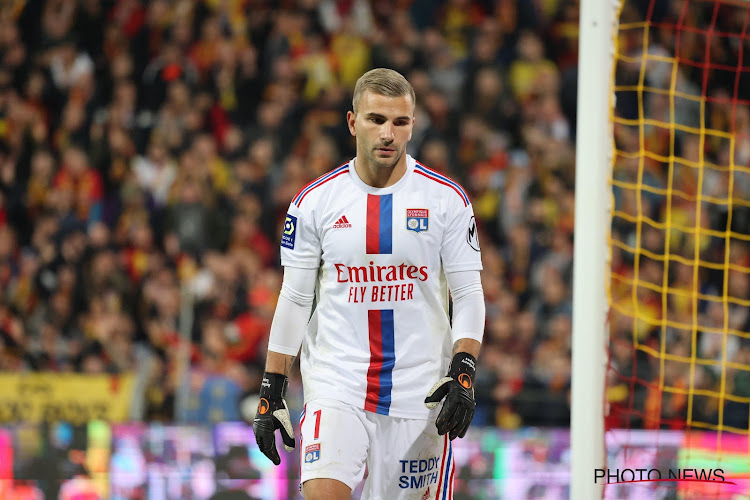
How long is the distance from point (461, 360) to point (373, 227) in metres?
0.67

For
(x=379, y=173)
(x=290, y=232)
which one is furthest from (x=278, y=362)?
(x=379, y=173)

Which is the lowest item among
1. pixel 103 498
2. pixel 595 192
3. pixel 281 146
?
pixel 103 498

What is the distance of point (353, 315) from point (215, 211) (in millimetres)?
6815

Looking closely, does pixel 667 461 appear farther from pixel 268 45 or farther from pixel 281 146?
pixel 268 45

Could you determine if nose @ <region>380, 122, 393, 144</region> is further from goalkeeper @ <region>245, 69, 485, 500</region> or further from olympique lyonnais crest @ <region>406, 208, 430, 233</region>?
olympique lyonnais crest @ <region>406, 208, 430, 233</region>

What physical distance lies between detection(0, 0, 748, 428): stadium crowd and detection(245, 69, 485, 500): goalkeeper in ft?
15.1

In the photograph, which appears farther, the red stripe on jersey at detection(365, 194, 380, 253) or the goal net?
the goal net

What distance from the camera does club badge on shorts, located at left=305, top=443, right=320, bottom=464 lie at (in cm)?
427

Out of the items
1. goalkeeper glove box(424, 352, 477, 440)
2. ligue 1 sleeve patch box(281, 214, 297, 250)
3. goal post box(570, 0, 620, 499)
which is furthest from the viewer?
goal post box(570, 0, 620, 499)

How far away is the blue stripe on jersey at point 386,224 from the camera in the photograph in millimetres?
4426

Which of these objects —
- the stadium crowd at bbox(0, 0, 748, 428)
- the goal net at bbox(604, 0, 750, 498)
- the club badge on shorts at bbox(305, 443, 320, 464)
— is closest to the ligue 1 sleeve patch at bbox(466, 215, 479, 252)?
the club badge on shorts at bbox(305, 443, 320, 464)

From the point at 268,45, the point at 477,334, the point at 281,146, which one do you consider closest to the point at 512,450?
the point at 477,334

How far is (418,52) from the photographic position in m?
12.3

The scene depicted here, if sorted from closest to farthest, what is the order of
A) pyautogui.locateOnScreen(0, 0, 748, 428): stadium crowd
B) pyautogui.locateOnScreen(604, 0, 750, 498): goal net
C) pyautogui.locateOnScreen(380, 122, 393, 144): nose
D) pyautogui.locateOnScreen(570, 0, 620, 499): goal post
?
pyautogui.locateOnScreen(380, 122, 393, 144): nose → pyautogui.locateOnScreen(570, 0, 620, 499): goal post → pyautogui.locateOnScreen(604, 0, 750, 498): goal net → pyautogui.locateOnScreen(0, 0, 748, 428): stadium crowd
